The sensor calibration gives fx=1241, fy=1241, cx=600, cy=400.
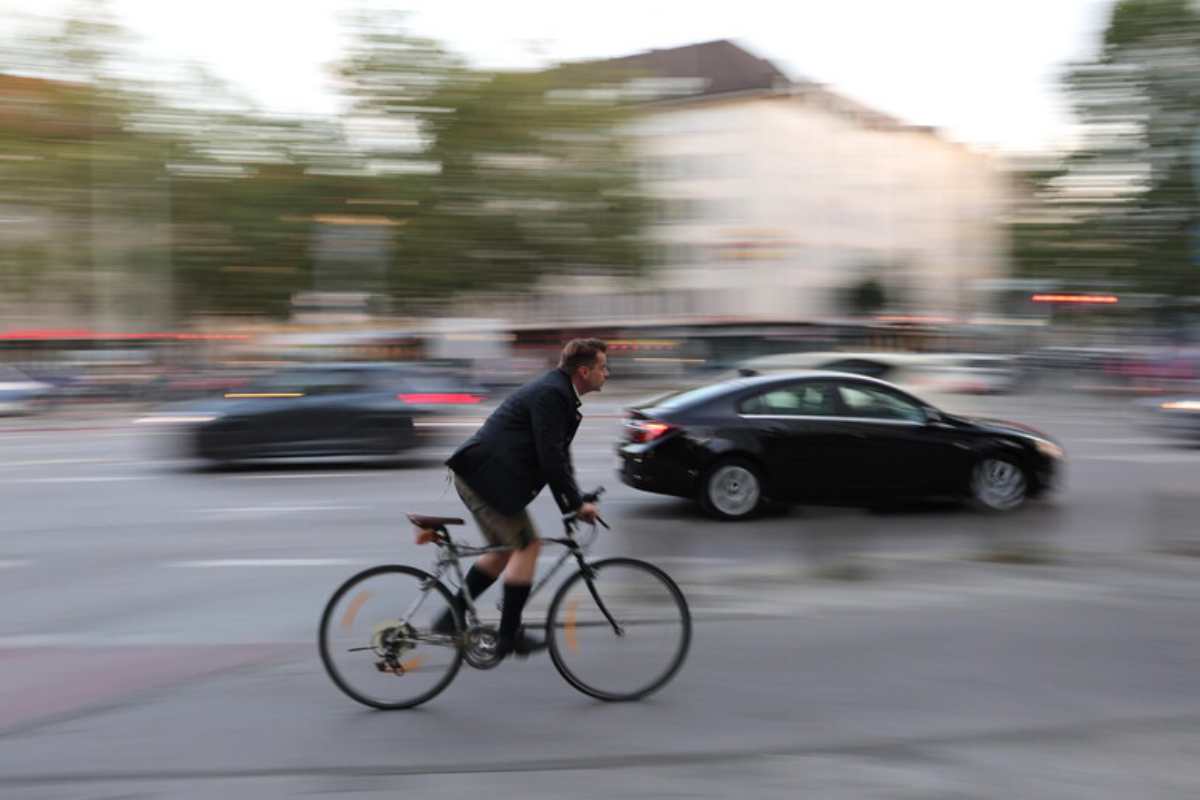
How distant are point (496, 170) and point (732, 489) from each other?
3986 centimetres

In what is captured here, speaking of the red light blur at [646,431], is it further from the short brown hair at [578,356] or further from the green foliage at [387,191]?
the green foliage at [387,191]

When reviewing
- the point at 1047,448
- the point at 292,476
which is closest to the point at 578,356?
the point at 1047,448

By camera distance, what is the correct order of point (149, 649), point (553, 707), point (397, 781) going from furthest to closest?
1. point (149, 649)
2. point (553, 707)
3. point (397, 781)

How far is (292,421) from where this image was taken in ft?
50.9

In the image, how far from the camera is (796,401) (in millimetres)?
11094

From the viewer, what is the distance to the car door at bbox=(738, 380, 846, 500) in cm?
1090

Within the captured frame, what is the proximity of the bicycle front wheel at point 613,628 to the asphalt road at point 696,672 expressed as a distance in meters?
0.14

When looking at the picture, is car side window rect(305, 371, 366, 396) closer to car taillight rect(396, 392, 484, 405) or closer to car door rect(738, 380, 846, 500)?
car taillight rect(396, 392, 484, 405)

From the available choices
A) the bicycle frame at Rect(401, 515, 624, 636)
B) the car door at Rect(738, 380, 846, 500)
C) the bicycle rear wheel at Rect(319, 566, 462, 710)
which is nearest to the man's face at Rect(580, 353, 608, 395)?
the bicycle frame at Rect(401, 515, 624, 636)

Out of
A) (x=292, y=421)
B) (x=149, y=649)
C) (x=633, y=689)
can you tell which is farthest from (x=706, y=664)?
(x=292, y=421)

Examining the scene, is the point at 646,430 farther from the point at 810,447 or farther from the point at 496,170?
the point at 496,170

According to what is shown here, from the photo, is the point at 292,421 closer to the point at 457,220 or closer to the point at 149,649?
the point at 149,649

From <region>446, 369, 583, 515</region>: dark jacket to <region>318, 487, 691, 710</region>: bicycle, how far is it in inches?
8.4

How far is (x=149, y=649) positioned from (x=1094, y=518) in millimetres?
8181
